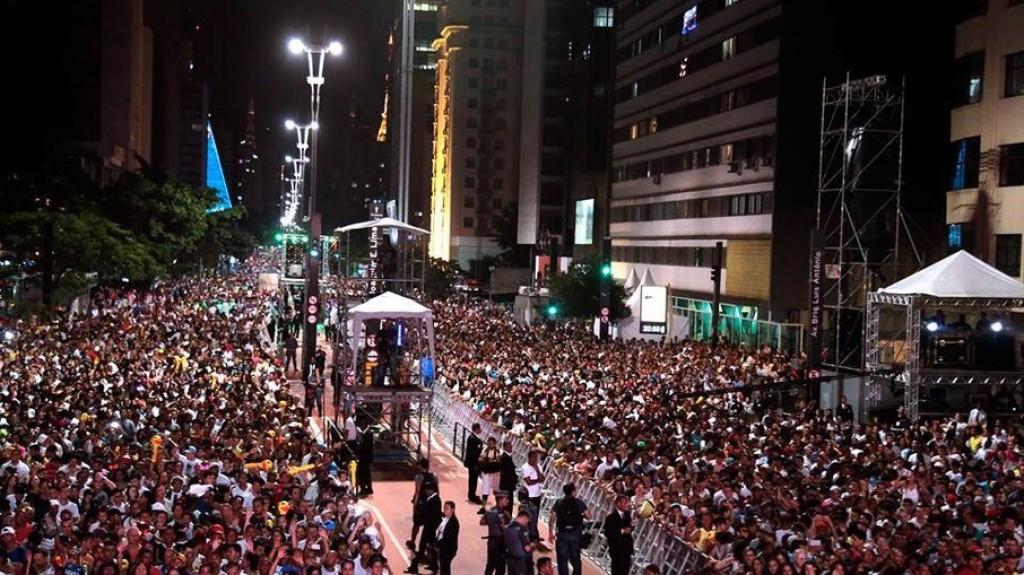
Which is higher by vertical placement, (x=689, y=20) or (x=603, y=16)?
(x=603, y=16)

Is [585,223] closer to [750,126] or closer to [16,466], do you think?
[750,126]

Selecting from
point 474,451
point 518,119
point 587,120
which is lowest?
point 474,451

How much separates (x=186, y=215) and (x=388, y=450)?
47.8 meters

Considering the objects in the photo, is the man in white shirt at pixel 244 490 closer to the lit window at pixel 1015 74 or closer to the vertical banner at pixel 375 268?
the vertical banner at pixel 375 268

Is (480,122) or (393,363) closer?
(393,363)

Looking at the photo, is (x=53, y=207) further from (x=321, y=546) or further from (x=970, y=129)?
(x=321, y=546)

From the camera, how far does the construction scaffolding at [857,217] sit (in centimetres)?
3133

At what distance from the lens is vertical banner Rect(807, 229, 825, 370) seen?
29266mm

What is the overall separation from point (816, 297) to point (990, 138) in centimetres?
941

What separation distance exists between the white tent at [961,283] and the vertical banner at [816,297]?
12.6 feet

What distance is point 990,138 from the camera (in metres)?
35.7

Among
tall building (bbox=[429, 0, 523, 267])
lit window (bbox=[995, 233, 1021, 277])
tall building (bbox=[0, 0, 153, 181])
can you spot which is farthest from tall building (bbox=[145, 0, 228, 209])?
lit window (bbox=[995, 233, 1021, 277])

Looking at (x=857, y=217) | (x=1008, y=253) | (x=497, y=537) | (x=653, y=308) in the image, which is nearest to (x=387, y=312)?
(x=497, y=537)

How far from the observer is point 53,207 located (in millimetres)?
59375
